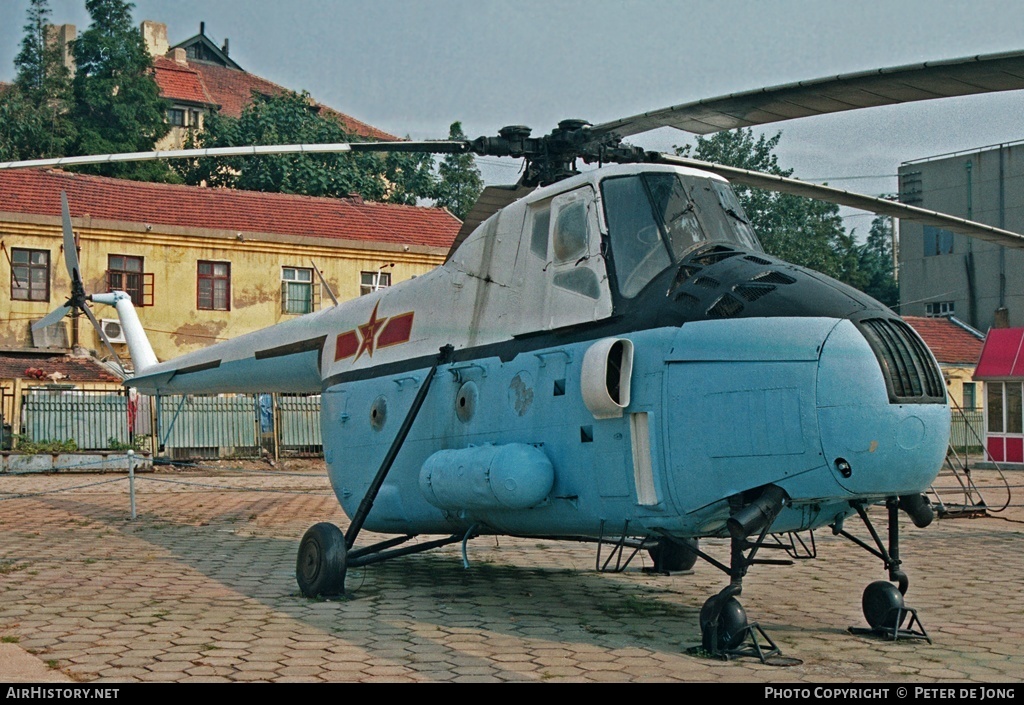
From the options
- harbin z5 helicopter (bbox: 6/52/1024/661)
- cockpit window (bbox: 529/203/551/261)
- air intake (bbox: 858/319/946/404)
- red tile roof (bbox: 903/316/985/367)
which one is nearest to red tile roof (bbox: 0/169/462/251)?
red tile roof (bbox: 903/316/985/367)

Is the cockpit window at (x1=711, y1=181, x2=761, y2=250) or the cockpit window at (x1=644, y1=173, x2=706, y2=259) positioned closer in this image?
the cockpit window at (x1=644, y1=173, x2=706, y2=259)

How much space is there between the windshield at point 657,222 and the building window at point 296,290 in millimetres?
29745

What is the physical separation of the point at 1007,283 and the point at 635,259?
44.0 meters

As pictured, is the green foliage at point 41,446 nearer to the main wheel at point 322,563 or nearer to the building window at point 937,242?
the main wheel at point 322,563

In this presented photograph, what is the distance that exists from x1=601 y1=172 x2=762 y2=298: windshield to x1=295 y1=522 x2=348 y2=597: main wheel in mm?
3561

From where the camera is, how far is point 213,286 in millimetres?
35875

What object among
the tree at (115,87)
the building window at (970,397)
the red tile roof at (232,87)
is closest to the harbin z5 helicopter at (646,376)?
the building window at (970,397)

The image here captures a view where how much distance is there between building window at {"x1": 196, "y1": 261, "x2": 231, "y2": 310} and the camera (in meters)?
35.7

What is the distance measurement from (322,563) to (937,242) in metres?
45.7

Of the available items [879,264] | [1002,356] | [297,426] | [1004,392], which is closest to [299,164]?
[297,426]

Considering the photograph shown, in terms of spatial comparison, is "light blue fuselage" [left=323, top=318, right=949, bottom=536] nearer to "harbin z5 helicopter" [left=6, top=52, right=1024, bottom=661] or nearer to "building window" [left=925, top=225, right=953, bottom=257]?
"harbin z5 helicopter" [left=6, top=52, right=1024, bottom=661]

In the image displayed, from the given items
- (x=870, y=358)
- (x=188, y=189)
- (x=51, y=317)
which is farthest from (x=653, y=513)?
(x=188, y=189)
